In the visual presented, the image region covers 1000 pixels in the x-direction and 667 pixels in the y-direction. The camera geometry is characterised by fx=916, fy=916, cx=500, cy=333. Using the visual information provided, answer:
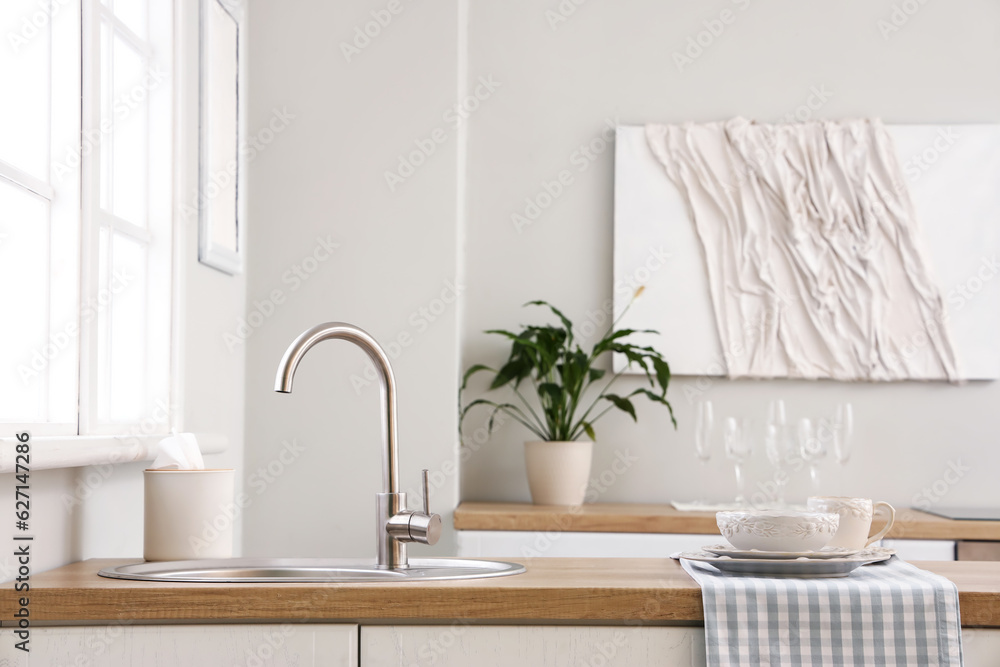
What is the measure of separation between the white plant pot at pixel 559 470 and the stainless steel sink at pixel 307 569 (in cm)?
121

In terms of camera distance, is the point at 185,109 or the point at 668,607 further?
the point at 185,109

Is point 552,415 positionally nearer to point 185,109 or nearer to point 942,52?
point 185,109

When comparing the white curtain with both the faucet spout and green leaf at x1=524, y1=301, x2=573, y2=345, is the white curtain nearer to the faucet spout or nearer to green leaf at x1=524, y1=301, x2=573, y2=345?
green leaf at x1=524, y1=301, x2=573, y2=345

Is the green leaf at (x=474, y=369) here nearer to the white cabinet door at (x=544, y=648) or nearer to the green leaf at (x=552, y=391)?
the green leaf at (x=552, y=391)

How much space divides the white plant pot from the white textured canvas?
0.46 metres

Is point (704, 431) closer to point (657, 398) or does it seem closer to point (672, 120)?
point (657, 398)

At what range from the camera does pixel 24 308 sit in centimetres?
153

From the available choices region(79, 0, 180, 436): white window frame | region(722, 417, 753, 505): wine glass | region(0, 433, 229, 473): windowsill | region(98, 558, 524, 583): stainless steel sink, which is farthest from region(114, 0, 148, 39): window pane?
region(722, 417, 753, 505): wine glass

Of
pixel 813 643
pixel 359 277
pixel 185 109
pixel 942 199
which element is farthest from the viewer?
pixel 942 199

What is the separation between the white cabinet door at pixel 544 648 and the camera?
1126 millimetres

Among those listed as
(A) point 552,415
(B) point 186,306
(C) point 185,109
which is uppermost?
(C) point 185,109

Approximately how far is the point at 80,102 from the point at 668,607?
4.20 ft

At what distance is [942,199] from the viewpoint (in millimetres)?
2863

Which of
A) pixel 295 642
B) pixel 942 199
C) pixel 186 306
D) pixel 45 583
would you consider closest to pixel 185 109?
pixel 186 306
